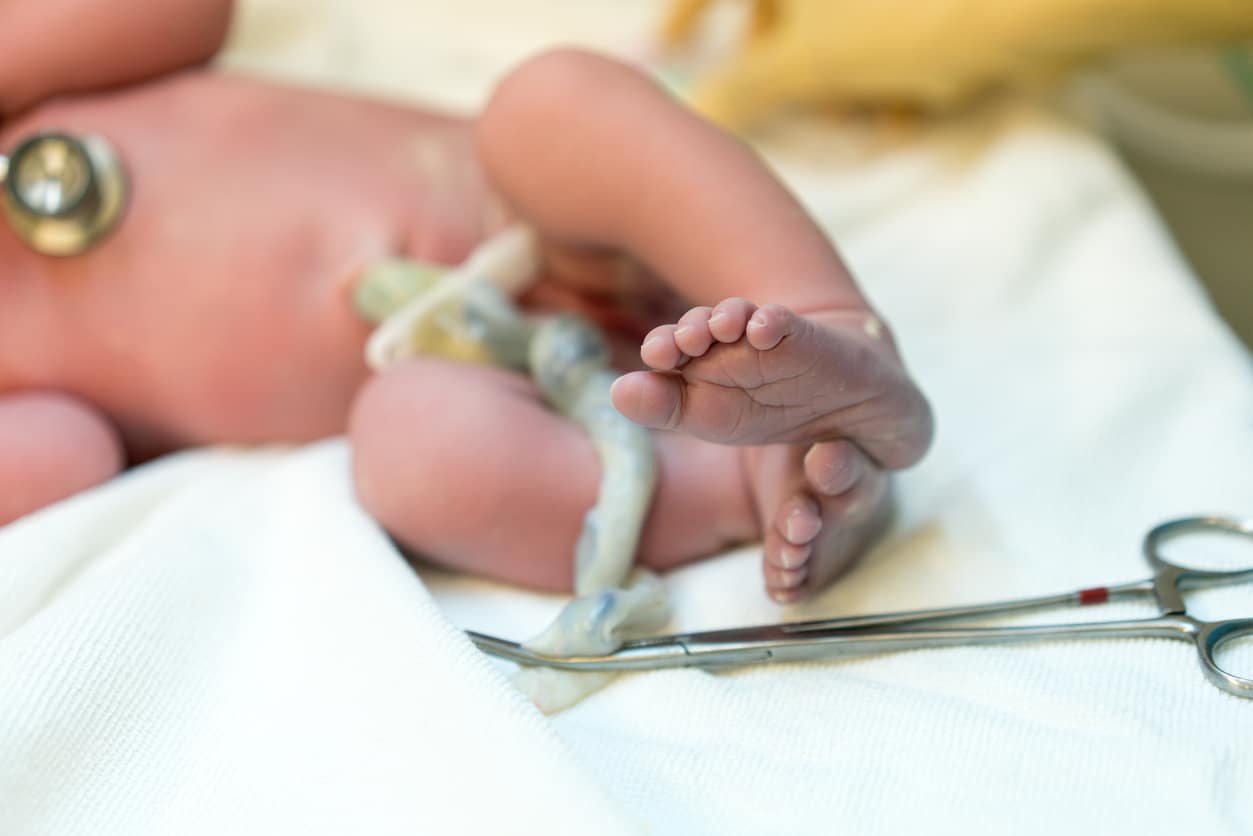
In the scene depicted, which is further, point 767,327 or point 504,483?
point 504,483

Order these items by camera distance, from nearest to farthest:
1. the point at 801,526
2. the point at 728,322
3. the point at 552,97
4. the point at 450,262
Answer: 1. the point at 728,322
2. the point at 801,526
3. the point at 552,97
4. the point at 450,262

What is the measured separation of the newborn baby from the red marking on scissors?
4.4 inches

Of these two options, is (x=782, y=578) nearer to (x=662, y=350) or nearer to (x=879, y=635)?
(x=879, y=635)

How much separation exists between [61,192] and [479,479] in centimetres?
35

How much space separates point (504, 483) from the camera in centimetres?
65

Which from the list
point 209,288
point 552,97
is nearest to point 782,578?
point 552,97

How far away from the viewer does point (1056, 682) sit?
1.87 feet

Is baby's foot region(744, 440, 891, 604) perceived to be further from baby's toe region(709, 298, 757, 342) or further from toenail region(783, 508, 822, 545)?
baby's toe region(709, 298, 757, 342)

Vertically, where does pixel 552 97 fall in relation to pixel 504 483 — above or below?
above

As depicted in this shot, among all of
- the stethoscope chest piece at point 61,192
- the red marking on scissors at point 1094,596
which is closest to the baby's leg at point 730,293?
the red marking on scissors at point 1094,596

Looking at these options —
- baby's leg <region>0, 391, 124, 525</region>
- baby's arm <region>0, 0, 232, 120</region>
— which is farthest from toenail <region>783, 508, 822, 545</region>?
baby's arm <region>0, 0, 232, 120</region>

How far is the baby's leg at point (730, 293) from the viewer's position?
0.49 m

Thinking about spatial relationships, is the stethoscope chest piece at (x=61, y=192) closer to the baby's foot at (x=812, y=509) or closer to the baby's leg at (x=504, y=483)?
the baby's leg at (x=504, y=483)

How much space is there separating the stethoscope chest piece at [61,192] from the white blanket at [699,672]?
0.54 feet
